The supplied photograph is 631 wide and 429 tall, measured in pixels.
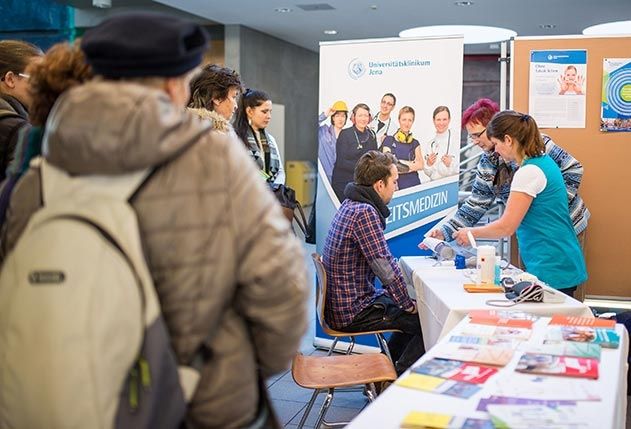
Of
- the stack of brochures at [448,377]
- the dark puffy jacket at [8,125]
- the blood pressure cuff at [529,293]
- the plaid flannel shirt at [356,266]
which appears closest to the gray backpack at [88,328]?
the stack of brochures at [448,377]

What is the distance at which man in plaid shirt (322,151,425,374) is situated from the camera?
3.46 metres

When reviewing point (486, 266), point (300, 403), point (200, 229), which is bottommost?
point (300, 403)

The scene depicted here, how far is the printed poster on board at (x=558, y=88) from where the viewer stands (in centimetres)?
426

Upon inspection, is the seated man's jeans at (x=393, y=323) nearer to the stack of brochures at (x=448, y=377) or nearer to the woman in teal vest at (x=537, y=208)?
the woman in teal vest at (x=537, y=208)

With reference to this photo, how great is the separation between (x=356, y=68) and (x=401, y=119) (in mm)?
414

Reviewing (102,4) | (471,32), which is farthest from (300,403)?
(102,4)

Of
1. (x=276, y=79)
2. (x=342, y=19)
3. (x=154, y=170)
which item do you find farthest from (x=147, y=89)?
(x=276, y=79)

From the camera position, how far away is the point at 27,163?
154 cm

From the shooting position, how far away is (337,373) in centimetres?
291

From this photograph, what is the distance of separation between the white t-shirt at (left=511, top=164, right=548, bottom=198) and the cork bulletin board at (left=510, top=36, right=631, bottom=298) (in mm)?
1096

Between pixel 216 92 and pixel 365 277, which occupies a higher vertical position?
pixel 216 92

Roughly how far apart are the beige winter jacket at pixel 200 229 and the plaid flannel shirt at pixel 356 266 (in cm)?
217

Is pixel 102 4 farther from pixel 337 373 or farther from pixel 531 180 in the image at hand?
pixel 337 373

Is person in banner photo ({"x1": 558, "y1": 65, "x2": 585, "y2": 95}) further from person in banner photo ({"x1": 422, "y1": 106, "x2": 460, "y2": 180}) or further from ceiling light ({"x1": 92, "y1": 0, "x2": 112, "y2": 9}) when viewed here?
ceiling light ({"x1": 92, "y1": 0, "x2": 112, "y2": 9})
